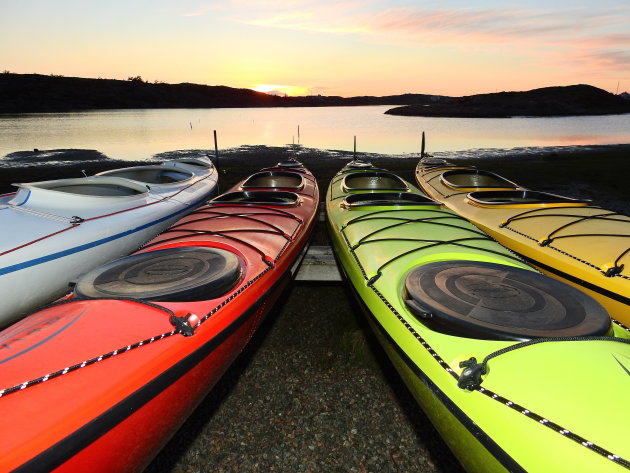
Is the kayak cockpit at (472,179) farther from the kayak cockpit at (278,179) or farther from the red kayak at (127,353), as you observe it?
the red kayak at (127,353)

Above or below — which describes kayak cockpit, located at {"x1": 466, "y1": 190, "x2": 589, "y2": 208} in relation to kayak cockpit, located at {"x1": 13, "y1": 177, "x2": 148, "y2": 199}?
below

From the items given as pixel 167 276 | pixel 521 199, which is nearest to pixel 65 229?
pixel 167 276

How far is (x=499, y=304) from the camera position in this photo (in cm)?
294

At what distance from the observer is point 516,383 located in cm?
225

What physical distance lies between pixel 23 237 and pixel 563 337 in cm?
630

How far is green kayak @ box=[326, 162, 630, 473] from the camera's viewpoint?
1.95 metres

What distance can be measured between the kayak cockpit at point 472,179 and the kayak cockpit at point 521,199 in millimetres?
711

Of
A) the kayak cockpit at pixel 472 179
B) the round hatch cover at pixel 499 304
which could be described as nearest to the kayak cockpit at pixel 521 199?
the kayak cockpit at pixel 472 179

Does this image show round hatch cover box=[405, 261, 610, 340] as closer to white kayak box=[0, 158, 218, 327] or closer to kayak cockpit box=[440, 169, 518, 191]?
white kayak box=[0, 158, 218, 327]

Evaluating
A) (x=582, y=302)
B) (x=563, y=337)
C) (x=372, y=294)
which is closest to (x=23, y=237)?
(x=372, y=294)

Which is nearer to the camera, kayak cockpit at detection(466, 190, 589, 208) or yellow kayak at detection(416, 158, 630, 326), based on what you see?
yellow kayak at detection(416, 158, 630, 326)

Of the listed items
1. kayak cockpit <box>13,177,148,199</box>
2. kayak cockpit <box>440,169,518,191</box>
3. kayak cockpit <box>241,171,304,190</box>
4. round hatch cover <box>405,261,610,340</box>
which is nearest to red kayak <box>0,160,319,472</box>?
round hatch cover <box>405,261,610,340</box>

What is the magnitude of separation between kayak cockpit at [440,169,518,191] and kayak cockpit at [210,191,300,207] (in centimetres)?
418

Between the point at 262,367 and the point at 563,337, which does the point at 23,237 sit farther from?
the point at 563,337
